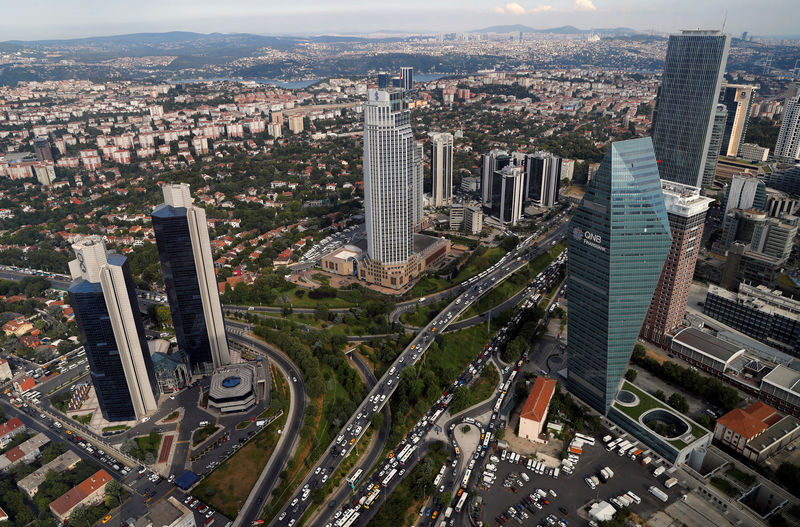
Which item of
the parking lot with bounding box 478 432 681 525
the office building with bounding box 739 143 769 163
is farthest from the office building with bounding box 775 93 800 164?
the parking lot with bounding box 478 432 681 525

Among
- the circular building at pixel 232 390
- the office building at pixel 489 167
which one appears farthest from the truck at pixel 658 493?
the office building at pixel 489 167

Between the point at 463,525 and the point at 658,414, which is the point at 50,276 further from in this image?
the point at 658,414

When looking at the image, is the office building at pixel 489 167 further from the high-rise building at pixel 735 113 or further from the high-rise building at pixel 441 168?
the high-rise building at pixel 735 113

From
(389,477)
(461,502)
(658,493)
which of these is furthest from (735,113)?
(389,477)

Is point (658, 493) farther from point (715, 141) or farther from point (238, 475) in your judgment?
point (715, 141)

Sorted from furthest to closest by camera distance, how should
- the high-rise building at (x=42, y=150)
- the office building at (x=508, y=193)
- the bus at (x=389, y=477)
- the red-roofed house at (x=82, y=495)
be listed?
1. the high-rise building at (x=42, y=150)
2. the office building at (x=508, y=193)
3. the bus at (x=389, y=477)
4. the red-roofed house at (x=82, y=495)
